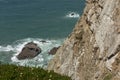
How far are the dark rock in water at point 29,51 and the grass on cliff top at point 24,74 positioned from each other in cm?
5215

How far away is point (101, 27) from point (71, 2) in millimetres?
76521

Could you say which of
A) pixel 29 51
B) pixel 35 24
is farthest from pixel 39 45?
pixel 35 24

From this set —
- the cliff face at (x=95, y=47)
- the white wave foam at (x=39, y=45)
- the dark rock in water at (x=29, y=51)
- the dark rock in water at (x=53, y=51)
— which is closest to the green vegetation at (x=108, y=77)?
the cliff face at (x=95, y=47)

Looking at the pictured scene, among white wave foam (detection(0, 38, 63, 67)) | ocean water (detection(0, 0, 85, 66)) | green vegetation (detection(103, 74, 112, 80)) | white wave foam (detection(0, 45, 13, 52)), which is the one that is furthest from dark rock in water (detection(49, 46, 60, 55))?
green vegetation (detection(103, 74, 112, 80))

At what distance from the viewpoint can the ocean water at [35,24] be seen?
7056cm

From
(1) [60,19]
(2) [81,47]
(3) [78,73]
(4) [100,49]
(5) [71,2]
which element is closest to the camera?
(4) [100,49]

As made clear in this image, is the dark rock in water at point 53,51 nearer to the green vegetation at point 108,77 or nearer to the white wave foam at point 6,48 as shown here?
the white wave foam at point 6,48

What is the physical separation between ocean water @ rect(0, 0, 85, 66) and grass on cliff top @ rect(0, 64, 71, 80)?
48.2 meters

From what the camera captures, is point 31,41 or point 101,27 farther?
point 31,41

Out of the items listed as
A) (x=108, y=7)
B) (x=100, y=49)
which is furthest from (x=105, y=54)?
(x=108, y=7)

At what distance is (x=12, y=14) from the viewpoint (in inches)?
3575

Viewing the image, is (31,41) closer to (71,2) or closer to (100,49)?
(71,2)

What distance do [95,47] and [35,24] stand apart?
206 ft

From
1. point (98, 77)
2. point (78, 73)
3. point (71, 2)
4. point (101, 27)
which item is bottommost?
point (71, 2)
